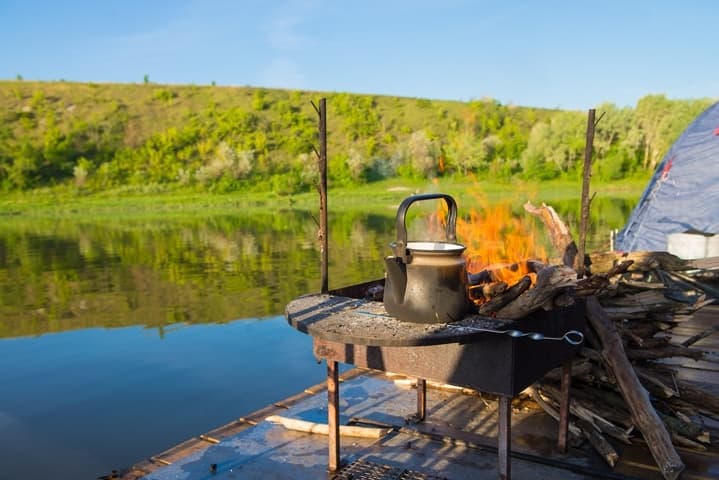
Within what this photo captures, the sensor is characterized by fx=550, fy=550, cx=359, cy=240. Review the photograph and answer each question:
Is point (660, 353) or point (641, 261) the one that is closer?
point (660, 353)

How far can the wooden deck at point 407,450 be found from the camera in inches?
130

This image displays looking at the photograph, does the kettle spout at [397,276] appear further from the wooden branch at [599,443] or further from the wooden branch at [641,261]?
the wooden branch at [641,261]

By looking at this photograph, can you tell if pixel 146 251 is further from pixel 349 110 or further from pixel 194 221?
pixel 349 110

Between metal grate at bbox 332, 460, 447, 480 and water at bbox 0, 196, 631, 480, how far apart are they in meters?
2.39

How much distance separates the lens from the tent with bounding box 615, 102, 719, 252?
977 cm

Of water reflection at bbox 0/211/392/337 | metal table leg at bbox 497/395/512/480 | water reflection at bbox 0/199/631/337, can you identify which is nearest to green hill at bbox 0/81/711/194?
water reflection at bbox 0/199/631/337

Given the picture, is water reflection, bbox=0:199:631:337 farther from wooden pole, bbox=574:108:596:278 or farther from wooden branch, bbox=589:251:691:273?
wooden pole, bbox=574:108:596:278

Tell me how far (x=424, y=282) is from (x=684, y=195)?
947cm

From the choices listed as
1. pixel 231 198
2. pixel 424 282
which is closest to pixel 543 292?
pixel 424 282

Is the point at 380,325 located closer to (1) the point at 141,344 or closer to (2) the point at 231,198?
(1) the point at 141,344

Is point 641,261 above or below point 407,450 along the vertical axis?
above

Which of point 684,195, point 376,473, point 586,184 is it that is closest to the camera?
point 376,473

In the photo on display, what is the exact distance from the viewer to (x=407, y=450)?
11.9 ft

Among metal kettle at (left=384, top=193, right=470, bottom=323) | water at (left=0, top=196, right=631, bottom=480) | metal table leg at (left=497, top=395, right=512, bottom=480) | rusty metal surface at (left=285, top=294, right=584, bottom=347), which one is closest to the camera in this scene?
rusty metal surface at (left=285, top=294, right=584, bottom=347)
